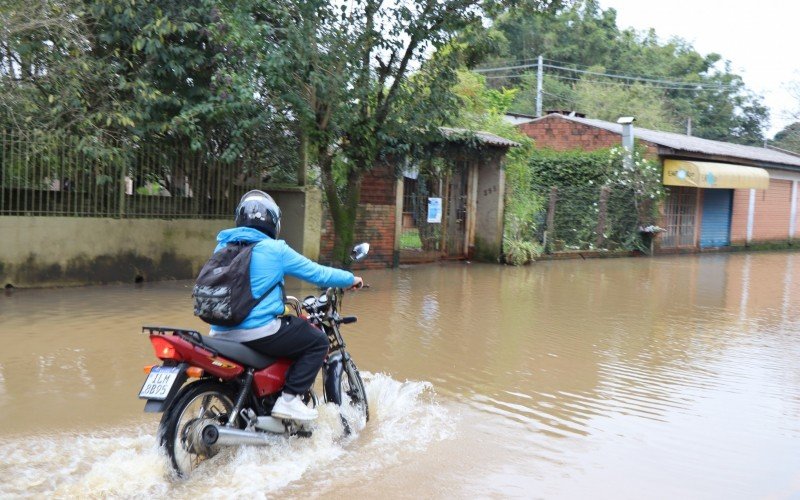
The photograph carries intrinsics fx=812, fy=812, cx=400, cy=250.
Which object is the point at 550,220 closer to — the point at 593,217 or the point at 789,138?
the point at 593,217

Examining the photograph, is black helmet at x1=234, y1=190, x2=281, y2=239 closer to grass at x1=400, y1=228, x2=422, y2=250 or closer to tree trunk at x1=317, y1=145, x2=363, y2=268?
tree trunk at x1=317, y1=145, x2=363, y2=268

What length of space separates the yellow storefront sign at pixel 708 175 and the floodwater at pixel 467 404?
1203cm

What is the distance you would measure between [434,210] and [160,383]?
13.0 meters

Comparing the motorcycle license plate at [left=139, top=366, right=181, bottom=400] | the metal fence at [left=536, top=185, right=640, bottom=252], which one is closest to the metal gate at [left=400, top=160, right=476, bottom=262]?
the metal fence at [left=536, top=185, right=640, bottom=252]

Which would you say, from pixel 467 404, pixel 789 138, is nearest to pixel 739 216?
pixel 467 404

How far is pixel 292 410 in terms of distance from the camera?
466 centimetres

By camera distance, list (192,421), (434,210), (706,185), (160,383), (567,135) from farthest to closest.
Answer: (567,135), (706,185), (434,210), (192,421), (160,383)

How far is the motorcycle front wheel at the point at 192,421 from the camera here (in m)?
4.23

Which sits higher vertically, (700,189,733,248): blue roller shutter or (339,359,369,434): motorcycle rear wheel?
(700,189,733,248): blue roller shutter

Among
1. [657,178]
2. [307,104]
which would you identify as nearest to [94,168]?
[307,104]

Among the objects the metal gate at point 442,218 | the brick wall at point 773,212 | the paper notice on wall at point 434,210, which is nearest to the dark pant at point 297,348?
the metal gate at point 442,218

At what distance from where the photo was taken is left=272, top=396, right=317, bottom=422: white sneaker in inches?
183

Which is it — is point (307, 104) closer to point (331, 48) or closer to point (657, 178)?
point (331, 48)

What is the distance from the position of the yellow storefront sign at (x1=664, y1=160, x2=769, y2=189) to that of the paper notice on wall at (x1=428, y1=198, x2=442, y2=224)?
988 centimetres
